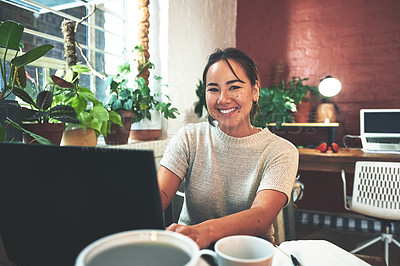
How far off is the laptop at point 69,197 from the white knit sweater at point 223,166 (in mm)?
716

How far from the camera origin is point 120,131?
5.38 ft

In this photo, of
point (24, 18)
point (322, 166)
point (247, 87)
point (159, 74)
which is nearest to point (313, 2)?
point (322, 166)

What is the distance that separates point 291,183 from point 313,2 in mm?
2933

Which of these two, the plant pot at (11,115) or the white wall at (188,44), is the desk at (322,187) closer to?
the white wall at (188,44)

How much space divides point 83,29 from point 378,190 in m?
2.32

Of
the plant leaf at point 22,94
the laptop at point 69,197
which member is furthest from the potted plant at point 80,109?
the laptop at point 69,197

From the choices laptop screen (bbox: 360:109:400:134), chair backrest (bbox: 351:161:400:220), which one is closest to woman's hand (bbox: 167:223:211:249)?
chair backrest (bbox: 351:161:400:220)

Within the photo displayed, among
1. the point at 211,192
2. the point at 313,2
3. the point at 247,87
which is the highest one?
the point at 313,2

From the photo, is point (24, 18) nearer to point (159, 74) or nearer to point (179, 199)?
point (159, 74)

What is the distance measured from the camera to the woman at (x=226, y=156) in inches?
43.2

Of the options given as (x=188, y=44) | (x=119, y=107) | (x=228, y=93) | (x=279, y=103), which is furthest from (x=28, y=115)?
(x=279, y=103)

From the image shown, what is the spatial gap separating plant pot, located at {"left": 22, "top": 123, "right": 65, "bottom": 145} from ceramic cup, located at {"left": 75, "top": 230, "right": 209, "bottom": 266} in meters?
0.99

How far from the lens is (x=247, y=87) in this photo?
1158 millimetres

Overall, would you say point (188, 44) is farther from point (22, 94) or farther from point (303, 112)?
point (22, 94)
